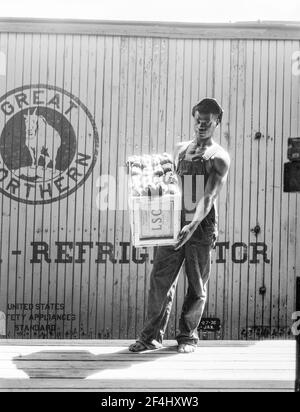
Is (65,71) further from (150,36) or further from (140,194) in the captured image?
(140,194)

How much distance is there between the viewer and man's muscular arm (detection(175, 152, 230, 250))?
16.4 feet

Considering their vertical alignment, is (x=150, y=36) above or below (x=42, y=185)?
above

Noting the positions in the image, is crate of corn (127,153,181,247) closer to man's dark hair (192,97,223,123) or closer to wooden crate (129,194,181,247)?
wooden crate (129,194,181,247)

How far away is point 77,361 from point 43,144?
3.02 m

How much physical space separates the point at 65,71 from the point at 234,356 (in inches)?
147

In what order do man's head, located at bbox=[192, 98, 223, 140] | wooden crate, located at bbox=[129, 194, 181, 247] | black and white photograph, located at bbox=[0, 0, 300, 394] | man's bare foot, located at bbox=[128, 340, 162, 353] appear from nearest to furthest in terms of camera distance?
1. wooden crate, located at bbox=[129, 194, 181, 247]
2. man's bare foot, located at bbox=[128, 340, 162, 353]
3. man's head, located at bbox=[192, 98, 223, 140]
4. black and white photograph, located at bbox=[0, 0, 300, 394]

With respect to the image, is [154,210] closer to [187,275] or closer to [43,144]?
[187,275]

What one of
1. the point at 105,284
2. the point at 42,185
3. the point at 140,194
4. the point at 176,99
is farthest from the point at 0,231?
the point at 140,194

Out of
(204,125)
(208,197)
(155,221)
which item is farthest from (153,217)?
(204,125)

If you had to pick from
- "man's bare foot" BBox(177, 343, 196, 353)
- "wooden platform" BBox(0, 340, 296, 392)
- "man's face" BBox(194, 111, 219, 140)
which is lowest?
"wooden platform" BBox(0, 340, 296, 392)

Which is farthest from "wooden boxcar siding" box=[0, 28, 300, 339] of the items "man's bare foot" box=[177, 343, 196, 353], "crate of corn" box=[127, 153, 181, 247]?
"crate of corn" box=[127, 153, 181, 247]

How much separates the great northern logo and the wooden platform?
211cm

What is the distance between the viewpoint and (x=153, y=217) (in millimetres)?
4809

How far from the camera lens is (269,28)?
23.7ft
